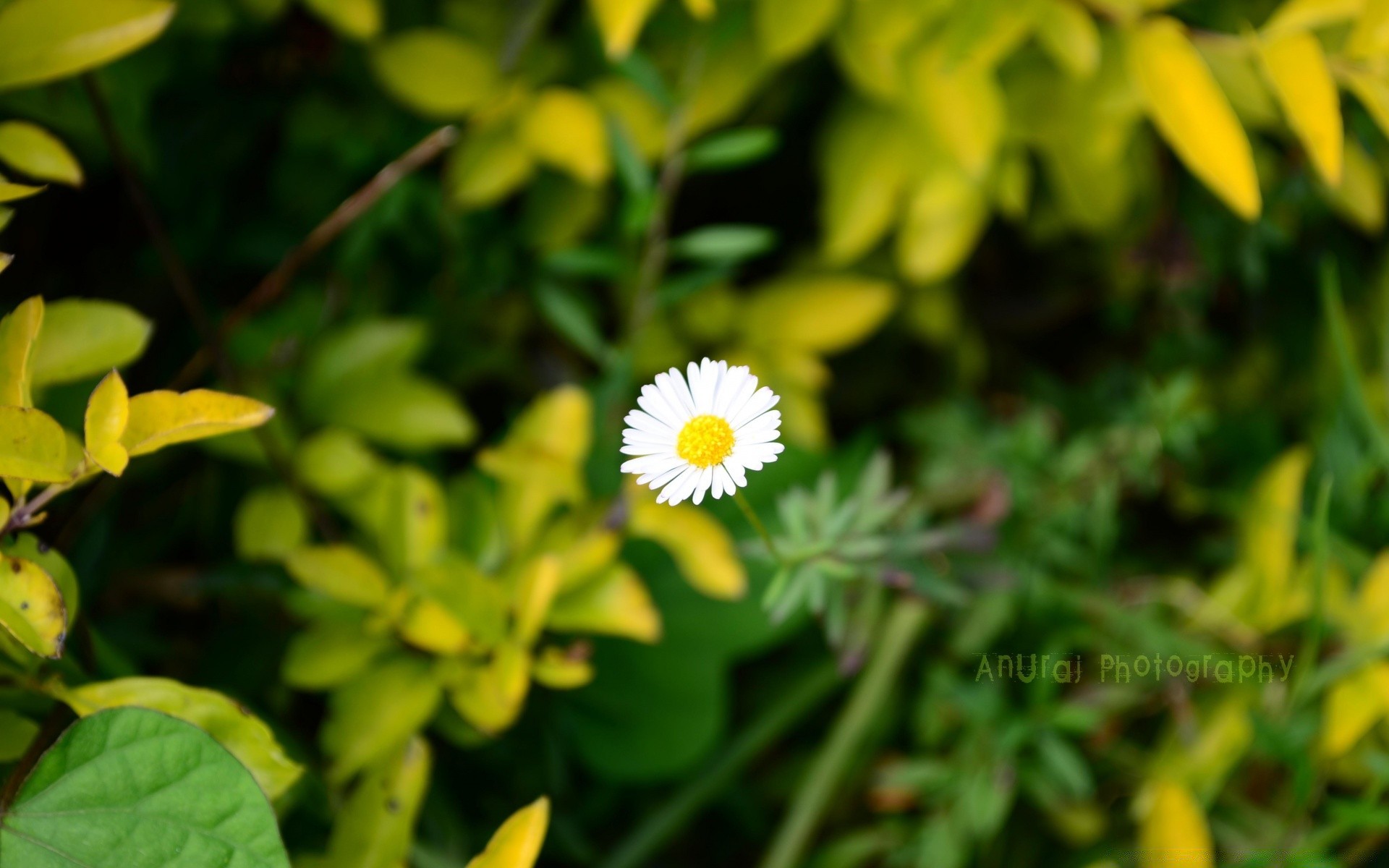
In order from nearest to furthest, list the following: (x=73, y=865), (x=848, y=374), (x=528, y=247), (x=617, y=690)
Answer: (x=73, y=865)
(x=617, y=690)
(x=528, y=247)
(x=848, y=374)

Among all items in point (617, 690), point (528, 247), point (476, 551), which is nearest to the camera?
point (476, 551)

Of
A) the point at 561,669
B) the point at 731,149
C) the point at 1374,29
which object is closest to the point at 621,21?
the point at 731,149

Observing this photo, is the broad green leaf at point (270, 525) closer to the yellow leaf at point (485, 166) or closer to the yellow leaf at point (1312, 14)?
the yellow leaf at point (485, 166)

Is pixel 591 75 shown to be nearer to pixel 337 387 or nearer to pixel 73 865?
pixel 337 387

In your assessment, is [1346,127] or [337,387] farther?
[1346,127]


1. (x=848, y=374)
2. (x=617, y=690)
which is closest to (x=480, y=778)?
(x=617, y=690)

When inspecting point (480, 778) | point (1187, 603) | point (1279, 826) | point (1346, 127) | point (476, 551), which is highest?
point (476, 551)

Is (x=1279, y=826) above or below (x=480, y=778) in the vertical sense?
below
